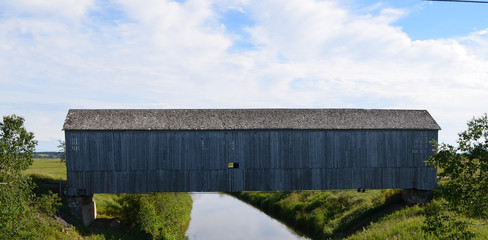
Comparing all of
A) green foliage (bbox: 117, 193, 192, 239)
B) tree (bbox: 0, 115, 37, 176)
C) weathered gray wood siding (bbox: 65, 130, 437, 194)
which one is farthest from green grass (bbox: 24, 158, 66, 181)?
tree (bbox: 0, 115, 37, 176)

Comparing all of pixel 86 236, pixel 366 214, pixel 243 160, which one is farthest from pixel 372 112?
pixel 86 236

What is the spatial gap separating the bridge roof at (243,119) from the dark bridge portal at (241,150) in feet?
0.18

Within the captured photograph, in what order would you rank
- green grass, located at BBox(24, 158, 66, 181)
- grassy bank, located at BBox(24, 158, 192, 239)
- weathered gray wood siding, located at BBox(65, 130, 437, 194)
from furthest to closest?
green grass, located at BBox(24, 158, 66, 181), weathered gray wood siding, located at BBox(65, 130, 437, 194), grassy bank, located at BBox(24, 158, 192, 239)

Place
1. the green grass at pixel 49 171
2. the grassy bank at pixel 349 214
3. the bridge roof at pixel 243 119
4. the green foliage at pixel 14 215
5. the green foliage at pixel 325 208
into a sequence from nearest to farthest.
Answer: the green foliage at pixel 14 215
the grassy bank at pixel 349 214
the bridge roof at pixel 243 119
the green foliage at pixel 325 208
the green grass at pixel 49 171

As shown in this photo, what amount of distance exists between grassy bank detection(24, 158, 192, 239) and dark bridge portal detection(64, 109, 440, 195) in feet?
5.54

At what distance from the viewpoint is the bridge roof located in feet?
61.2

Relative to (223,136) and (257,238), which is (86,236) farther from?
(257,238)

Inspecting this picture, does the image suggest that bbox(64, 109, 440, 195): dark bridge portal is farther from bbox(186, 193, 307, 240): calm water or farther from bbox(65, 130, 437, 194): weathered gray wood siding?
bbox(186, 193, 307, 240): calm water

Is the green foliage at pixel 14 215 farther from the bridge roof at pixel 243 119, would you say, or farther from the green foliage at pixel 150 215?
the green foliage at pixel 150 215

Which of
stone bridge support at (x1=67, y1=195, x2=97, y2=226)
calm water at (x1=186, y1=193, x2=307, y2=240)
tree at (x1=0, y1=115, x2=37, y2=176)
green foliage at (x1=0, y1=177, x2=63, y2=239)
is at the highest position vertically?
tree at (x1=0, y1=115, x2=37, y2=176)

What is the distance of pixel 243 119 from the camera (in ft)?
64.0

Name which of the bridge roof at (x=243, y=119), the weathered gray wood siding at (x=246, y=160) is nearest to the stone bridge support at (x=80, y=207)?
the weathered gray wood siding at (x=246, y=160)

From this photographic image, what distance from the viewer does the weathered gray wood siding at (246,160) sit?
1825 cm

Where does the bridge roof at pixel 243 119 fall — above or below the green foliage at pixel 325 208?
above
